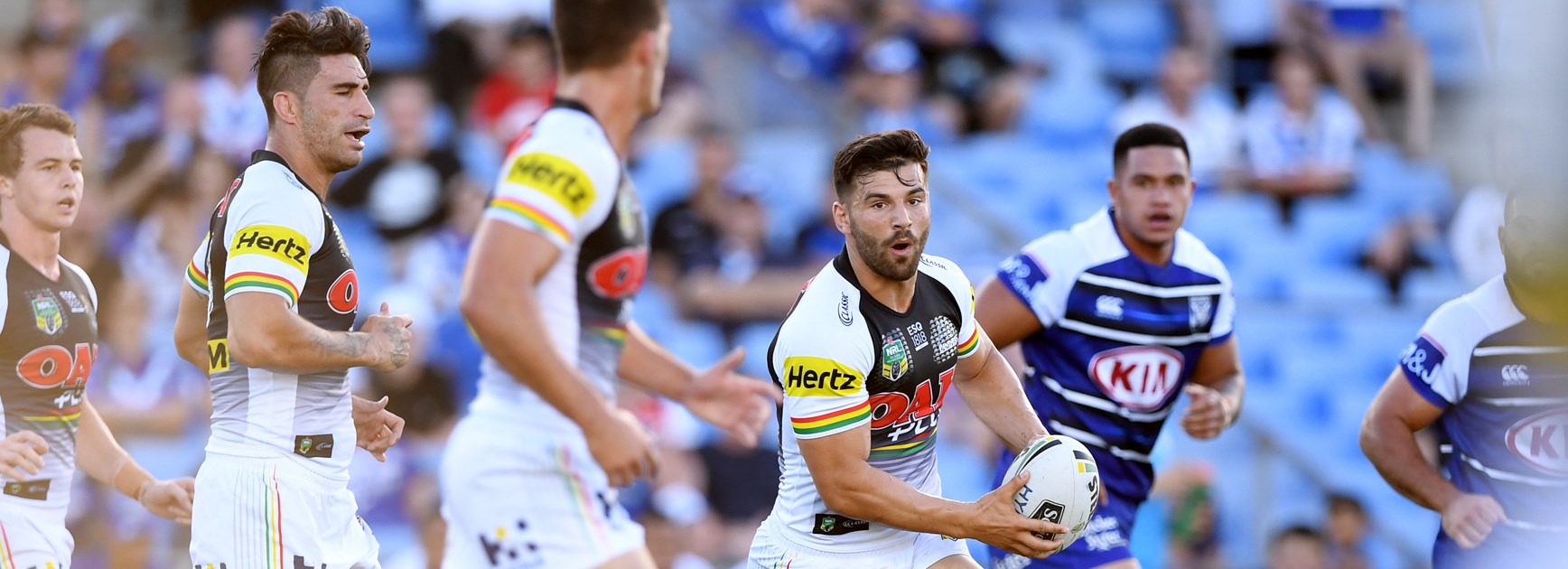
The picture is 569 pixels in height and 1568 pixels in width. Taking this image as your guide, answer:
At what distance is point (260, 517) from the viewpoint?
5.07 metres

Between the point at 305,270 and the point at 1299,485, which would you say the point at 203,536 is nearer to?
the point at 305,270

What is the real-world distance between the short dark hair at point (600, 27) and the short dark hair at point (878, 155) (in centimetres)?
105

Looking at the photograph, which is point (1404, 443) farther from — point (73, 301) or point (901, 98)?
point (901, 98)

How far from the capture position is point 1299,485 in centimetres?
1034

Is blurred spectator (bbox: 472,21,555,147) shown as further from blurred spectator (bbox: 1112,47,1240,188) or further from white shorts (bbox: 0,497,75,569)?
white shorts (bbox: 0,497,75,569)

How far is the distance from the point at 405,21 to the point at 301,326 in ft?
36.2

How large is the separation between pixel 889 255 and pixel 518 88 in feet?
29.3

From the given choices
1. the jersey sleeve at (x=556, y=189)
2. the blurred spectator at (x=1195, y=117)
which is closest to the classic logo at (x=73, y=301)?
the jersey sleeve at (x=556, y=189)

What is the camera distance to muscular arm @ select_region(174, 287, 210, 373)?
5590mm

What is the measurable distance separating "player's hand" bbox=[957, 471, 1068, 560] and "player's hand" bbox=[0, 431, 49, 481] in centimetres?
325

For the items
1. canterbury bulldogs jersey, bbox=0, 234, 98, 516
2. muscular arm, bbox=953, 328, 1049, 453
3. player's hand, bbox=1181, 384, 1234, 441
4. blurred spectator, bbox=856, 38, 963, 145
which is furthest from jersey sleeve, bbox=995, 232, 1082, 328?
blurred spectator, bbox=856, 38, 963, 145

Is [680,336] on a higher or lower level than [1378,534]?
higher

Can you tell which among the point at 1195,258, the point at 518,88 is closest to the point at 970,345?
the point at 1195,258

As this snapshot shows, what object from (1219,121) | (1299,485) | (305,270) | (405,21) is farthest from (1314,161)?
(305,270)
